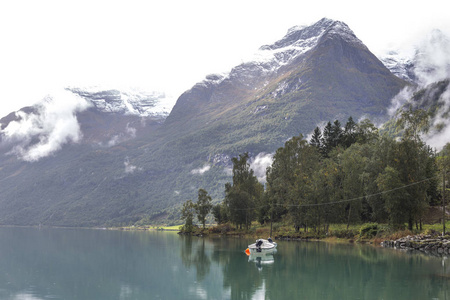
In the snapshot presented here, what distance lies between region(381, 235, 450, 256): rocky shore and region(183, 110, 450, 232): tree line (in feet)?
18.4

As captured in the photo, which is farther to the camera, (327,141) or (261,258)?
(327,141)

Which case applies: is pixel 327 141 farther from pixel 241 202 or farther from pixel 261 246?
pixel 261 246

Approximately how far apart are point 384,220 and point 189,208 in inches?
2643

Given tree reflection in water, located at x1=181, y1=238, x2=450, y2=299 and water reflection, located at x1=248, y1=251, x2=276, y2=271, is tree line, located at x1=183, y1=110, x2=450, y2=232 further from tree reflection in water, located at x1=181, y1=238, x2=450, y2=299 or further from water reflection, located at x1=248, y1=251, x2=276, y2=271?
water reflection, located at x1=248, y1=251, x2=276, y2=271

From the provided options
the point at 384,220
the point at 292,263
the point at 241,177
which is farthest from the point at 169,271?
the point at 241,177

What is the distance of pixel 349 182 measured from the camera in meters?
82.9

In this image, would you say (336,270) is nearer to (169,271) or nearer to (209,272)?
(209,272)

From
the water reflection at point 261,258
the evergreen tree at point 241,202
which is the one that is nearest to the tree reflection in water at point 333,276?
the water reflection at point 261,258

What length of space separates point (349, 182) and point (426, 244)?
2692cm

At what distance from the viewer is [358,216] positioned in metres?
82.1

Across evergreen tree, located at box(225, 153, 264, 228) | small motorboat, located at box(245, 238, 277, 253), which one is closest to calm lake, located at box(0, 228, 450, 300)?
small motorboat, located at box(245, 238, 277, 253)

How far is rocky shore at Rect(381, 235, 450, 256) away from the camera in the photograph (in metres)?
54.3

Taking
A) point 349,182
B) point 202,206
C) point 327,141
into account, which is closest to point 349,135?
point 327,141

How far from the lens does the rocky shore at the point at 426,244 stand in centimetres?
5431
